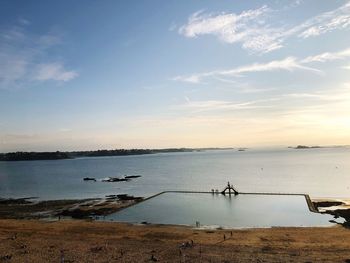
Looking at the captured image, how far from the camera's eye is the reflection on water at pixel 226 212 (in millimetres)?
44062

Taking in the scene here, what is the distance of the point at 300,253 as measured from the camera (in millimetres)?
25984

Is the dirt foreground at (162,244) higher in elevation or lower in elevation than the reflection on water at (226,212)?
higher

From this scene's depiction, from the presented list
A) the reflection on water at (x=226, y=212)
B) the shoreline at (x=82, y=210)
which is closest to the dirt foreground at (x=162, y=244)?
the reflection on water at (x=226, y=212)

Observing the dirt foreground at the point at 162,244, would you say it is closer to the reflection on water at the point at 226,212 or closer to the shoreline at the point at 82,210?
the reflection on water at the point at 226,212

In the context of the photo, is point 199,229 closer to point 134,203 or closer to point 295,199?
point 134,203

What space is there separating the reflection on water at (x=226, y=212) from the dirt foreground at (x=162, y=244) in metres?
6.03

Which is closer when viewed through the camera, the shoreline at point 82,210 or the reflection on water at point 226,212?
the reflection on water at point 226,212

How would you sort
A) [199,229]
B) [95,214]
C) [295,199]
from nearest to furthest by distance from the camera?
1. [199,229]
2. [95,214]
3. [295,199]

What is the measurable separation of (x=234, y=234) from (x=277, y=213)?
17.9 meters

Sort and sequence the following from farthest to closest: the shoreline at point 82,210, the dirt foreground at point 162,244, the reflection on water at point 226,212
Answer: the shoreline at point 82,210, the reflection on water at point 226,212, the dirt foreground at point 162,244

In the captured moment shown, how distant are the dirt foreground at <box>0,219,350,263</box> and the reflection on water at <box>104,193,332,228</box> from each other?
6033 millimetres

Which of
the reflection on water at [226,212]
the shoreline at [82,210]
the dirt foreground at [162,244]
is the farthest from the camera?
the shoreline at [82,210]

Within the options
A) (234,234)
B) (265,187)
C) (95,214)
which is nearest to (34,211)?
(95,214)

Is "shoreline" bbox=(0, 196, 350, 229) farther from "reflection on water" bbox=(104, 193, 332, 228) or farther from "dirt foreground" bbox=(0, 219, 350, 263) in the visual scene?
"dirt foreground" bbox=(0, 219, 350, 263)
